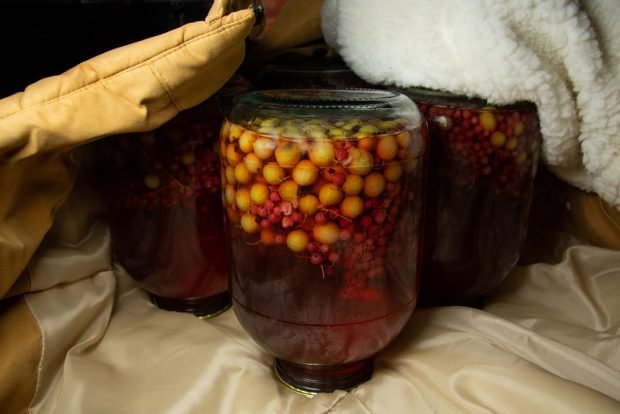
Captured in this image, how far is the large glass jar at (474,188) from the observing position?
48 centimetres

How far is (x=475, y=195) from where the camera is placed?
496 millimetres

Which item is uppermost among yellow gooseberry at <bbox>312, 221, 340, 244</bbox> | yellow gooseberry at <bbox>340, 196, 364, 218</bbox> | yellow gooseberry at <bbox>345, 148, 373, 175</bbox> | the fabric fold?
the fabric fold

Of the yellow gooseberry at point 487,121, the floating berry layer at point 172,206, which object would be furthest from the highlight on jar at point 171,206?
the yellow gooseberry at point 487,121

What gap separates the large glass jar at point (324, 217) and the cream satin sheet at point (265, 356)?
45 mm

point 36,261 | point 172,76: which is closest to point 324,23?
point 172,76

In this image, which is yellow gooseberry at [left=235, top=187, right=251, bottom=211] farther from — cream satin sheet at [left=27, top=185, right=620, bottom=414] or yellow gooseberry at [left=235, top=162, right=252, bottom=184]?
cream satin sheet at [left=27, top=185, right=620, bottom=414]

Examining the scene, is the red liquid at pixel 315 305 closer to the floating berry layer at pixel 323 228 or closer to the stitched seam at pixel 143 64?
the floating berry layer at pixel 323 228

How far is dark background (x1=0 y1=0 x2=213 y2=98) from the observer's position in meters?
0.50

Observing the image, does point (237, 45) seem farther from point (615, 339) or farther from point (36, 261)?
point (615, 339)

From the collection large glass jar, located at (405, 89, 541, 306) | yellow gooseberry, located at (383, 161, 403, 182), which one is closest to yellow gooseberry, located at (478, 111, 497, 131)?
large glass jar, located at (405, 89, 541, 306)

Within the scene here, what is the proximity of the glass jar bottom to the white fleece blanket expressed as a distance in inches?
10.0

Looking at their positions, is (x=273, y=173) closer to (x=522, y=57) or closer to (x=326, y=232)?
(x=326, y=232)

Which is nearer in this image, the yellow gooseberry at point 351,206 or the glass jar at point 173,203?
the yellow gooseberry at point 351,206

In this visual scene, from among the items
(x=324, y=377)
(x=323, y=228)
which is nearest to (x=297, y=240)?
(x=323, y=228)
